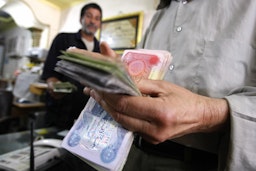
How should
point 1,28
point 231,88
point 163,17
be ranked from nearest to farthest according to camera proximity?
point 231,88, point 163,17, point 1,28

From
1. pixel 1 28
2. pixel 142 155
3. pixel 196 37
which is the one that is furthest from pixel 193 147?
Answer: pixel 1 28

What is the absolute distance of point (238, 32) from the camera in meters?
0.39

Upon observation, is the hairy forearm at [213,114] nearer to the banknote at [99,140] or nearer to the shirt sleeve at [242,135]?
the shirt sleeve at [242,135]

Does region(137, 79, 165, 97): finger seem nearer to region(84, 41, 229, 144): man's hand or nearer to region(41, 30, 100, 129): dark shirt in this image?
region(84, 41, 229, 144): man's hand

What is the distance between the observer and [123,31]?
191 cm

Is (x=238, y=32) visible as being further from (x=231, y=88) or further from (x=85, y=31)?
(x=85, y=31)

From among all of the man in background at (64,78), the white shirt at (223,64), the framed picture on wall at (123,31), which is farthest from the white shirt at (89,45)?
the white shirt at (223,64)

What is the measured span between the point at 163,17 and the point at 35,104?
7.60ft

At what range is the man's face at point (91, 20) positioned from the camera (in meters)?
1.58

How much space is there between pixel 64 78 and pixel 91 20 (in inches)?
27.8

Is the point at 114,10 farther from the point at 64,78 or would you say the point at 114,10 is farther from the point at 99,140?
the point at 99,140

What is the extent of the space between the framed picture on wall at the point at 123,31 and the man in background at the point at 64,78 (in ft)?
1.11

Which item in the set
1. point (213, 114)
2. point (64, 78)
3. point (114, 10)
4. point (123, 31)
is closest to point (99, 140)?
point (213, 114)

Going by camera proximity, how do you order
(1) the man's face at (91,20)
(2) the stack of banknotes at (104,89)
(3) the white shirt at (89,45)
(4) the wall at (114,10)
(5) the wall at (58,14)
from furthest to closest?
1. (5) the wall at (58,14)
2. (4) the wall at (114,10)
3. (1) the man's face at (91,20)
4. (3) the white shirt at (89,45)
5. (2) the stack of banknotes at (104,89)
